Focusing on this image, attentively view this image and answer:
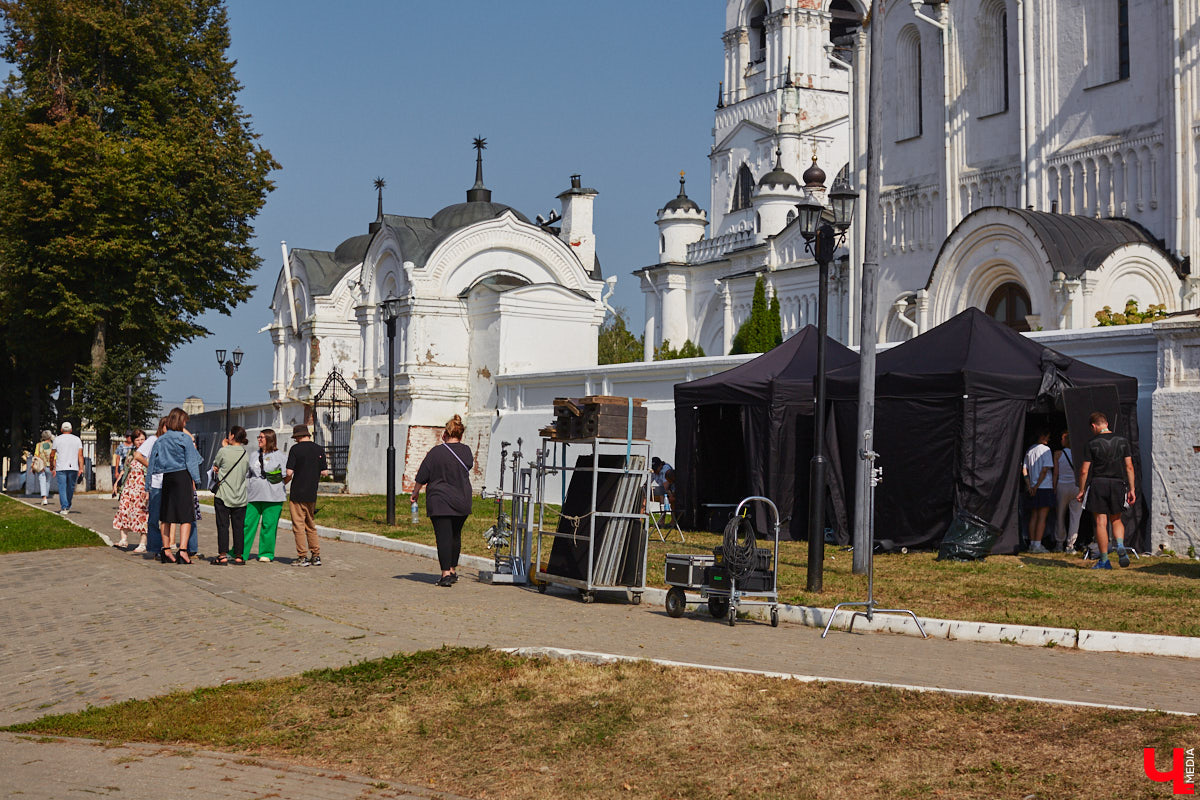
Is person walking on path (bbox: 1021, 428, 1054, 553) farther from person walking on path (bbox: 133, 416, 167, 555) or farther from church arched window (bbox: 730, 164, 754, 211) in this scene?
church arched window (bbox: 730, 164, 754, 211)

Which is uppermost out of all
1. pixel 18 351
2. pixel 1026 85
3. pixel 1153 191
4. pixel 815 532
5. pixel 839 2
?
pixel 839 2

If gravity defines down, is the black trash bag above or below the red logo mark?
above

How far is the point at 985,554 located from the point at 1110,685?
25.7 ft

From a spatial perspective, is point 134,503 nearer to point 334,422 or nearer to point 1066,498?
point 1066,498

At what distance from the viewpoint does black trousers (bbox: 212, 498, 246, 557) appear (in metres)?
15.6

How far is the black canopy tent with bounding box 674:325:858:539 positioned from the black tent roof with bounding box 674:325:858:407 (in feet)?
0.05

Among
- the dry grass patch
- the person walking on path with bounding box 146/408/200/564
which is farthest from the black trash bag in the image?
the person walking on path with bounding box 146/408/200/564

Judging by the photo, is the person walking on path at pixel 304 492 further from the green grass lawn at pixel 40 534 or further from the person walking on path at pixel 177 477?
the green grass lawn at pixel 40 534

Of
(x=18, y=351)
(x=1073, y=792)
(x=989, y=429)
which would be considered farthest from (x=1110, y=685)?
(x=18, y=351)

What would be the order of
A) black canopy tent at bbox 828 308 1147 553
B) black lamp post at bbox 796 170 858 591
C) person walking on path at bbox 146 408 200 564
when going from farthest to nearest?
black canopy tent at bbox 828 308 1147 553
person walking on path at bbox 146 408 200 564
black lamp post at bbox 796 170 858 591

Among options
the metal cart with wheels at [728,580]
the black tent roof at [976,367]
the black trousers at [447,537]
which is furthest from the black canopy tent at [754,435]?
the metal cart with wheels at [728,580]

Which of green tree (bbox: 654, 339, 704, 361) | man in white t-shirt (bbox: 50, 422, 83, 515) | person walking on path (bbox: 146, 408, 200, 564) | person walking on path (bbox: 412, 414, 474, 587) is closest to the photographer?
person walking on path (bbox: 412, 414, 474, 587)

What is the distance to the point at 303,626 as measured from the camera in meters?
10.4

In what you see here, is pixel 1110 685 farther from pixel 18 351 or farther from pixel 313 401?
pixel 18 351
